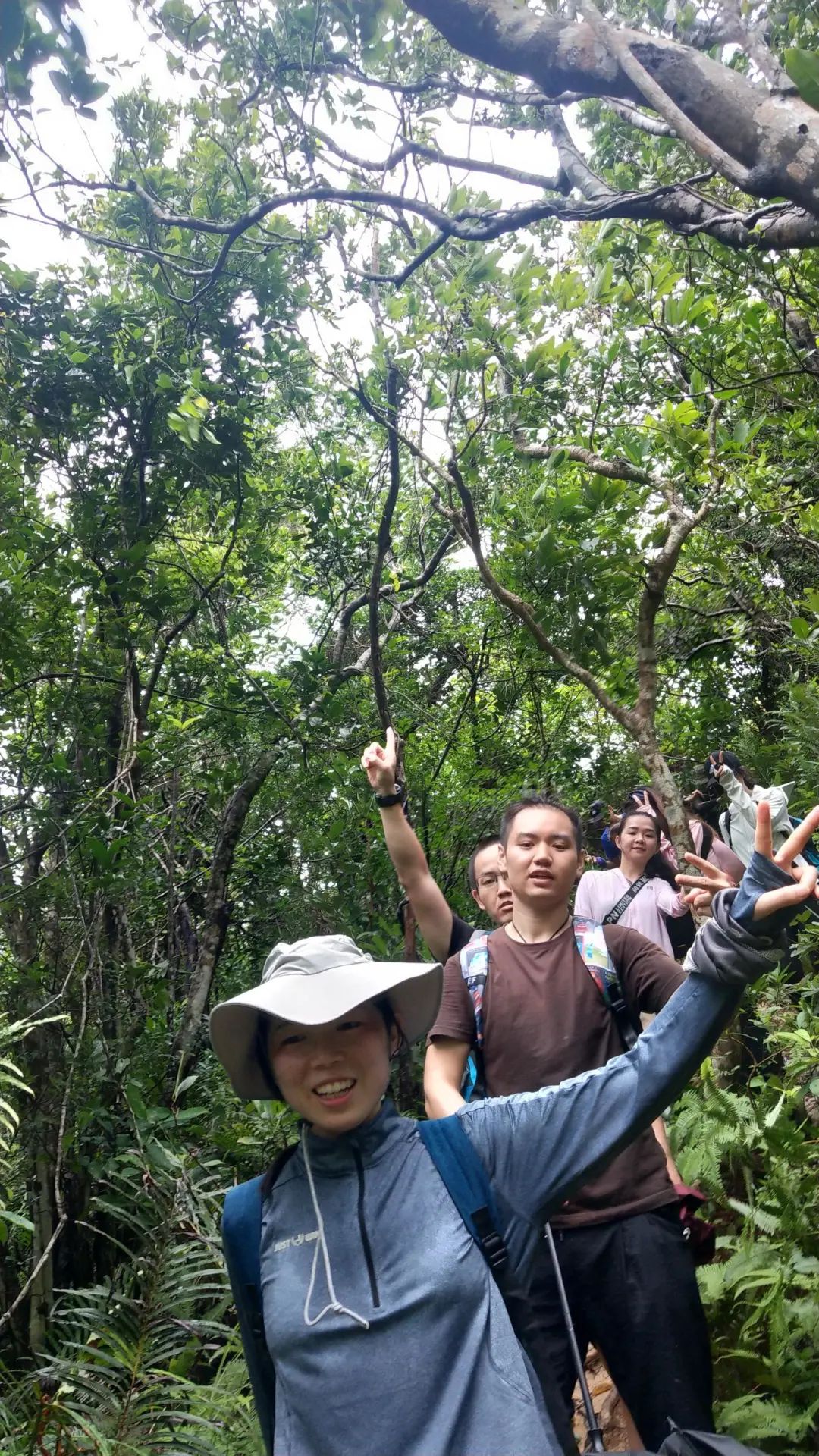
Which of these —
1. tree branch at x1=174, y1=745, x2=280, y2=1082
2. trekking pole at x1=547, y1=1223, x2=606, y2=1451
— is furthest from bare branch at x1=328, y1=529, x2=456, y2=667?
trekking pole at x1=547, y1=1223, x2=606, y2=1451

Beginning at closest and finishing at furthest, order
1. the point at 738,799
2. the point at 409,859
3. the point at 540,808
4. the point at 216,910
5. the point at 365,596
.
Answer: the point at 540,808
the point at 409,859
the point at 738,799
the point at 216,910
the point at 365,596

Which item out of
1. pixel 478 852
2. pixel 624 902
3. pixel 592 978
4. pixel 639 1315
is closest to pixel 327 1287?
pixel 639 1315

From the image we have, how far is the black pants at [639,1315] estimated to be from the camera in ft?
6.64

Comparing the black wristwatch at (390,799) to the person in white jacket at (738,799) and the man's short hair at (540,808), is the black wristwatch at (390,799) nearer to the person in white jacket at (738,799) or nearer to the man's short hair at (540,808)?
the man's short hair at (540,808)

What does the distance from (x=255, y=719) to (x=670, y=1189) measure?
4.02 meters

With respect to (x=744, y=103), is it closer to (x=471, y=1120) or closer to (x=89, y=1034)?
(x=471, y=1120)

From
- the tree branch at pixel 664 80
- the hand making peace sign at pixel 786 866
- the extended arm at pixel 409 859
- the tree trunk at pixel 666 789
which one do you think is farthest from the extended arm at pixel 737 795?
the hand making peace sign at pixel 786 866

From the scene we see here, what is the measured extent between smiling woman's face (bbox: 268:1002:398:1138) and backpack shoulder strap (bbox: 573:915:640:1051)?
89 centimetres

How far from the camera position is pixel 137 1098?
178 inches

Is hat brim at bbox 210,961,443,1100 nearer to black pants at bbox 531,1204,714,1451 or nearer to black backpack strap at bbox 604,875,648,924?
A: black pants at bbox 531,1204,714,1451

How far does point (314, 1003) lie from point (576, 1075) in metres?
0.95

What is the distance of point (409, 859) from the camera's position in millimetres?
2750

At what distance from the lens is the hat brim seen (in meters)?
1.58

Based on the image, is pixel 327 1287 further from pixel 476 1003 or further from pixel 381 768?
pixel 381 768
